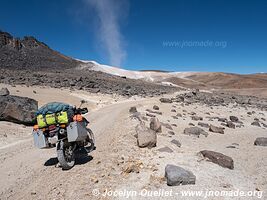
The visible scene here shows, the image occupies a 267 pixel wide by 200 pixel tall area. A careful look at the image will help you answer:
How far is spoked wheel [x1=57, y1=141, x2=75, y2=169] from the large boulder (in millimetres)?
9927

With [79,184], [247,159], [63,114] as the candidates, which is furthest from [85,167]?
[247,159]

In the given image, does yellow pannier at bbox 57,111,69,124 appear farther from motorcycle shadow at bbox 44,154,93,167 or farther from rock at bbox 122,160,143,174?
rock at bbox 122,160,143,174

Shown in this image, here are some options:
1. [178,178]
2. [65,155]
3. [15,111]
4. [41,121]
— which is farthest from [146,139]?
[15,111]

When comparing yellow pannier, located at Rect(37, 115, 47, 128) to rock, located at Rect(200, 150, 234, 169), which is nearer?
yellow pannier, located at Rect(37, 115, 47, 128)

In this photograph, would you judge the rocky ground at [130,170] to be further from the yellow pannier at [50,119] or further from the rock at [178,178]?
the yellow pannier at [50,119]

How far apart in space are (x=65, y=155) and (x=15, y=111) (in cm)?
1021

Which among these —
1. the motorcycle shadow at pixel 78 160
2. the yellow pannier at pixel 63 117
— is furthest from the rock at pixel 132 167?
the yellow pannier at pixel 63 117

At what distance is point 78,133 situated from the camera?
7633 millimetres

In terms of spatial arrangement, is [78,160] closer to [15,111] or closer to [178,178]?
[178,178]

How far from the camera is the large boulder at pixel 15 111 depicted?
16438mm

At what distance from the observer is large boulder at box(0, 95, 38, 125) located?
53.9 feet

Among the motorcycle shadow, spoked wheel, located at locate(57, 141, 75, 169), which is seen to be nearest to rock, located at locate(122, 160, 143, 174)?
the motorcycle shadow

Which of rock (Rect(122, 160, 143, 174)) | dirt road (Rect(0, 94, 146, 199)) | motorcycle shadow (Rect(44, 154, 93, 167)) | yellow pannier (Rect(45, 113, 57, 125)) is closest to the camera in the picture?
dirt road (Rect(0, 94, 146, 199))

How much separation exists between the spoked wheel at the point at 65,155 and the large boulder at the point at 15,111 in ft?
32.6
